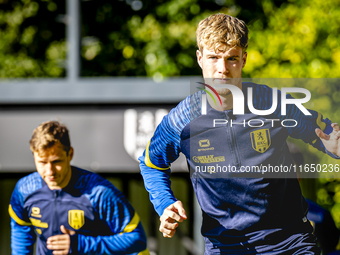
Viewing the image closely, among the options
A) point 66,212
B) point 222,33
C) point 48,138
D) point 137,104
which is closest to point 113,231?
point 66,212

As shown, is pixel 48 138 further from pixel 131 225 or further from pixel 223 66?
pixel 223 66

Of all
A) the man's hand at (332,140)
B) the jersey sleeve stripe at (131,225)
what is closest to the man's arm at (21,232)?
the jersey sleeve stripe at (131,225)

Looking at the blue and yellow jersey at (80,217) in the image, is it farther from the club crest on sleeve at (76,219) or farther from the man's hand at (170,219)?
the man's hand at (170,219)

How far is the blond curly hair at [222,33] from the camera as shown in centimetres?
205

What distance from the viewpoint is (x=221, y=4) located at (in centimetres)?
665

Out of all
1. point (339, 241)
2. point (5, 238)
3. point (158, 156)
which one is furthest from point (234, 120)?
point (5, 238)

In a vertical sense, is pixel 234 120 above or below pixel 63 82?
below

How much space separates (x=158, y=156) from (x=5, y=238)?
12.1ft

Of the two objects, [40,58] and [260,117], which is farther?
[40,58]

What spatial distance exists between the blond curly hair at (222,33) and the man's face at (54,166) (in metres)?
1.19

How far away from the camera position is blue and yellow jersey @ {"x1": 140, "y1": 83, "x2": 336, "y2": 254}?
212cm

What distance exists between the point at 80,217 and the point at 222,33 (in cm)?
148

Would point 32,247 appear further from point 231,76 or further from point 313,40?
point 313,40

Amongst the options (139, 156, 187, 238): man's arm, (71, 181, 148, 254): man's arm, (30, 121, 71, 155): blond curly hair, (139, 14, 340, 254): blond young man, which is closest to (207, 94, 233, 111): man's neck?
(139, 14, 340, 254): blond young man
